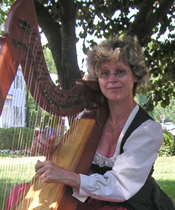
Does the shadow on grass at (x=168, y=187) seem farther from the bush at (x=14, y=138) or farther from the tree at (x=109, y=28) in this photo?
the bush at (x=14, y=138)

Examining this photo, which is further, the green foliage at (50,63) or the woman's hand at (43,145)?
the woman's hand at (43,145)

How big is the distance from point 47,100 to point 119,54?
501 mm

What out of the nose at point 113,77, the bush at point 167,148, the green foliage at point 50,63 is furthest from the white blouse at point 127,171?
the bush at point 167,148

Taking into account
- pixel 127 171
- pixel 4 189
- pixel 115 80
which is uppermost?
pixel 115 80

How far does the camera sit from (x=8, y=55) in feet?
3.45

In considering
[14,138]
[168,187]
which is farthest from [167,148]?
[14,138]

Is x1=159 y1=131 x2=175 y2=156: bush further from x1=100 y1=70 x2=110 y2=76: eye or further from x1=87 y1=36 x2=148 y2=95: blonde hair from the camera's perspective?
x1=100 y1=70 x2=110 y2=76: eye

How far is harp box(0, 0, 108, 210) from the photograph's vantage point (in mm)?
1103

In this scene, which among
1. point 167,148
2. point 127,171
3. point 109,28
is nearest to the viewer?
point 127,171

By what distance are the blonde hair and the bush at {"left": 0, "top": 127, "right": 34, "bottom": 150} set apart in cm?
65

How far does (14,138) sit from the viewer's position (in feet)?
4.55

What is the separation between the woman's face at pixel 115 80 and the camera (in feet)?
6.21

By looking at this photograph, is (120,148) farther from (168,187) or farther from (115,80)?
(168,187)

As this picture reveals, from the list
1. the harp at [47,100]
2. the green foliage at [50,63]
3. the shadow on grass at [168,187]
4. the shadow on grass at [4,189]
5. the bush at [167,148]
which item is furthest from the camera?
the bush at [167,148]
